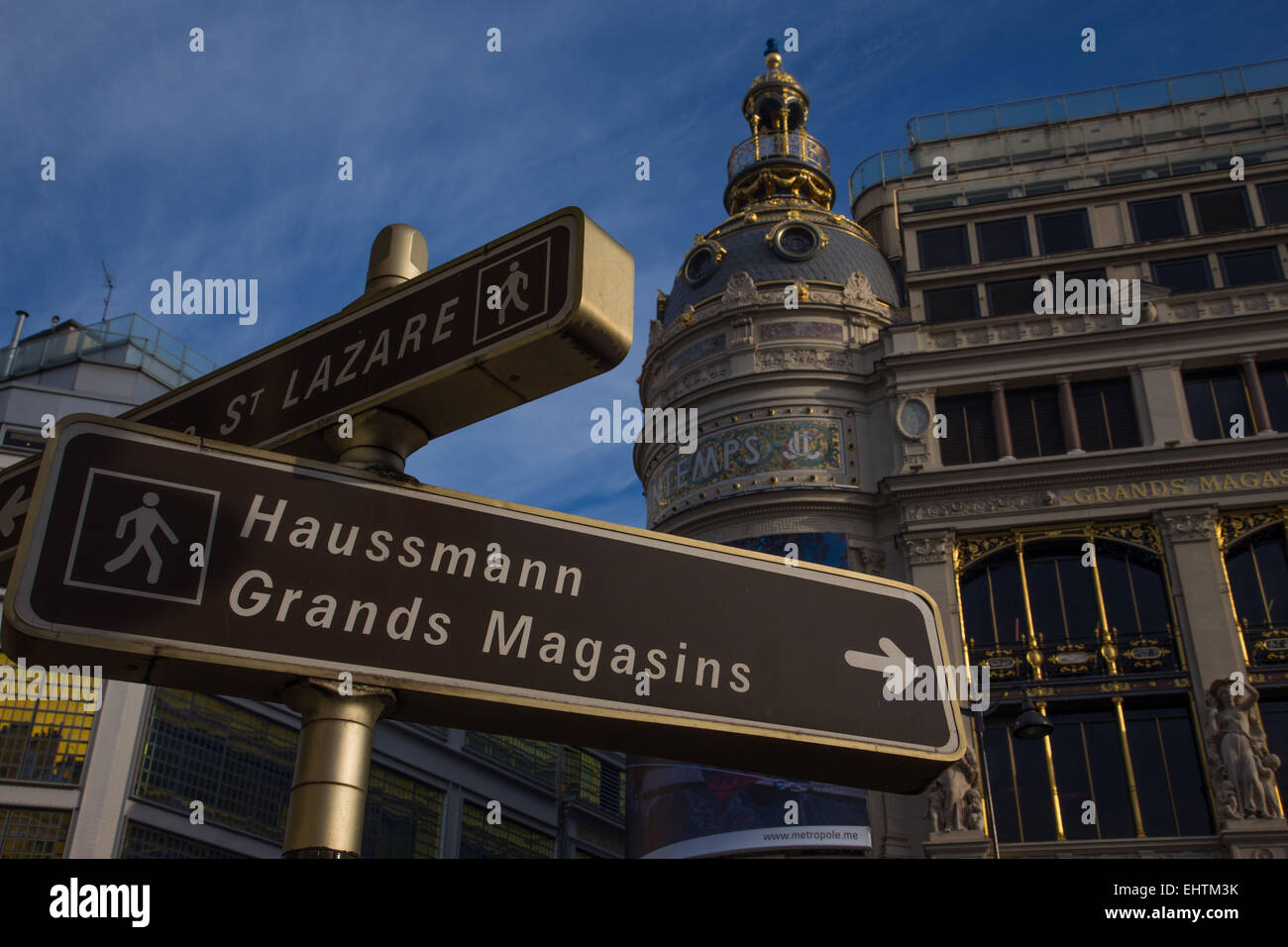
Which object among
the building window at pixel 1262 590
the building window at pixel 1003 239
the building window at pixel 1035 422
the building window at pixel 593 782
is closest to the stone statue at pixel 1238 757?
the building window at pixel 1262 590

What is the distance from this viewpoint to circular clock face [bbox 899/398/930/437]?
2972cm

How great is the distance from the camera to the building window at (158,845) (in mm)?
23109

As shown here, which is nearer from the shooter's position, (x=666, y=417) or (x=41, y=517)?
(x=41, y=517)

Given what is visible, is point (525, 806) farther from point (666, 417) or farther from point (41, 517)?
point (41, 517)

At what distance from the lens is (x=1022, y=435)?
96.8 feet

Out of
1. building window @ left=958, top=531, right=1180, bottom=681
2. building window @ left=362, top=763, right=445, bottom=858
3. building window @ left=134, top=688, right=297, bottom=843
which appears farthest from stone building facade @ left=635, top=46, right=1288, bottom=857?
building window @ left=134, top=688, right=297, bottom=843

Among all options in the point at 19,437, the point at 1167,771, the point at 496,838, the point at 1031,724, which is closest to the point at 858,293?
the point at 1167,771

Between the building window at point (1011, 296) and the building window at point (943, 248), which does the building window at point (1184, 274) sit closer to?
the building window at point (1011, 296)

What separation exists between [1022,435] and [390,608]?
2849cm

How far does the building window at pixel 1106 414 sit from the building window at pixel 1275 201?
24.1 feet

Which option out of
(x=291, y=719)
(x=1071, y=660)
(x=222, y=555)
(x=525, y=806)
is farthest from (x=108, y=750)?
(x=222, y=555)

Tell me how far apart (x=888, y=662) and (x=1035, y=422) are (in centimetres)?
2805
